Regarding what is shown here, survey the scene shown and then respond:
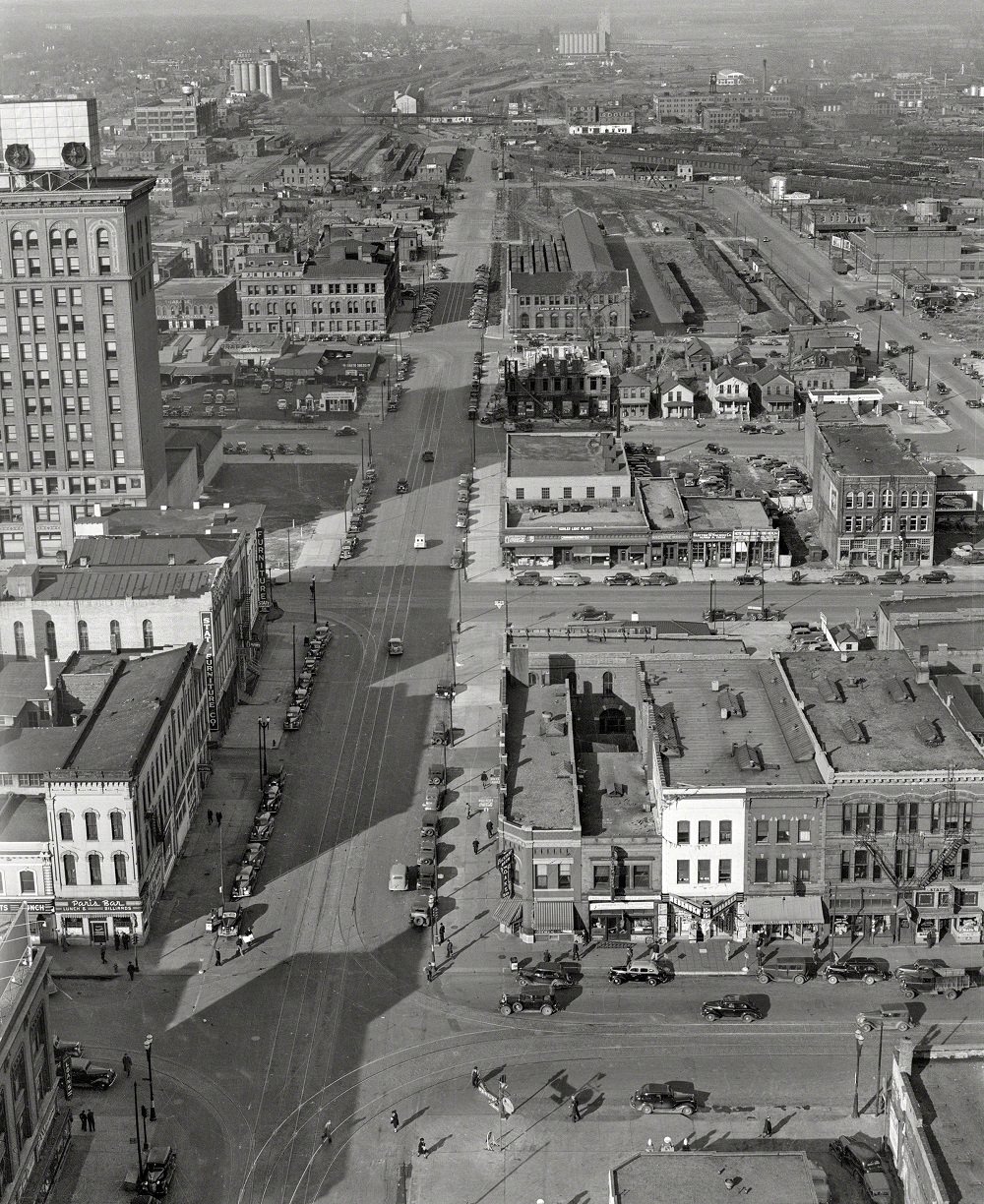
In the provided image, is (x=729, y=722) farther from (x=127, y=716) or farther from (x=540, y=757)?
(x=127, y=716)

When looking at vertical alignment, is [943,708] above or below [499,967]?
above

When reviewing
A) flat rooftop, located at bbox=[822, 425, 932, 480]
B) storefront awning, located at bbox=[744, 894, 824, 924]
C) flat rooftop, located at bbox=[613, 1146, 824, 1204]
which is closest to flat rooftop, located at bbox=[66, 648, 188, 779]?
storefront awning, located at bbox=[744, 894, 824, 924]

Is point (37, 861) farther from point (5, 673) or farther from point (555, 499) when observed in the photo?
point (555, 499)

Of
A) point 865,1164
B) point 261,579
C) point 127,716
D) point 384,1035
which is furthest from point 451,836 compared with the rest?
point 261,579

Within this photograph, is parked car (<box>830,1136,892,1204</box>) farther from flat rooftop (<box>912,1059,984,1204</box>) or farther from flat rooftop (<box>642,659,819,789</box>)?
flat rooftop (<box>642,659,819,789</box>)

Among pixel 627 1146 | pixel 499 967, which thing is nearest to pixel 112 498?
pixel 499 967

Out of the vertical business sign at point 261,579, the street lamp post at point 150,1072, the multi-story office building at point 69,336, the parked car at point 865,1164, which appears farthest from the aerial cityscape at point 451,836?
the vertical business sign at point 261,579
